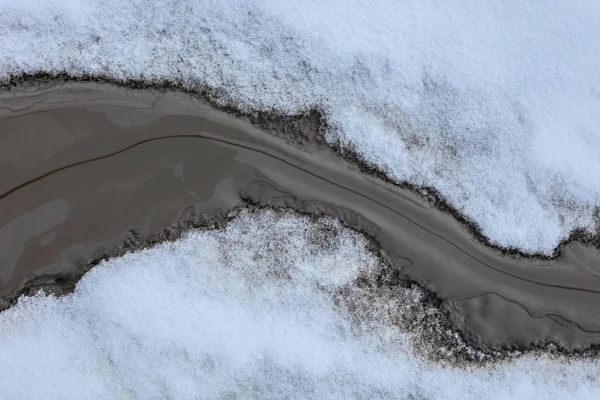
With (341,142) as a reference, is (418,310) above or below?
below

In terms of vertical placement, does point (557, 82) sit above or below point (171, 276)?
above

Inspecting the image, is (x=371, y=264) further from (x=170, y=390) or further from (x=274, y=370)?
(x=170, y=390)

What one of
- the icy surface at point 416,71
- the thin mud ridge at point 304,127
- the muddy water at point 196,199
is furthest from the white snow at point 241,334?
the icy surface at point 416,71

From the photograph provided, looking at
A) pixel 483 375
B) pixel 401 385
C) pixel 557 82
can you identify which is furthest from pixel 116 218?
pixel 557 82

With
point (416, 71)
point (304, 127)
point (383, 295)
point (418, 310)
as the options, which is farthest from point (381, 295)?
point (416, 71)

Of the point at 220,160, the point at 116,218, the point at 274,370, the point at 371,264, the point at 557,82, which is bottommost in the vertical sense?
the point at 274,370

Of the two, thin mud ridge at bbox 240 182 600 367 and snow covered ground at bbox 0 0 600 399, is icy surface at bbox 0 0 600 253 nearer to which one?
snow covered ground at bbox 0 0 600 399

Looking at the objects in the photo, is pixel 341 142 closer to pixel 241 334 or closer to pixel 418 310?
pixel 418 310
